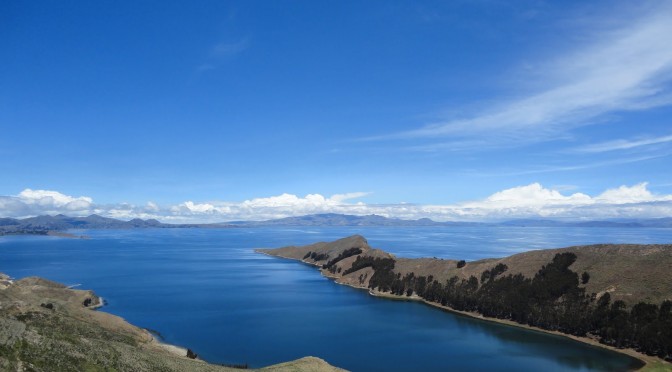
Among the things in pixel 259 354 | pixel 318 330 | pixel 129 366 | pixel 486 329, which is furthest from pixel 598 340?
pixel 129 366

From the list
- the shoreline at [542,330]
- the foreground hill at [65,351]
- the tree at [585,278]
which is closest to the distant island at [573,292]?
the tree at [585,278]

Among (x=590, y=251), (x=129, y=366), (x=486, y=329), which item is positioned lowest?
(x=486, y=329)

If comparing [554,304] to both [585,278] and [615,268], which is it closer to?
[585,278]

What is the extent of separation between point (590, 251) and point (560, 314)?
2837cm

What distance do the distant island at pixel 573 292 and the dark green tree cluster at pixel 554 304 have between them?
136 mm

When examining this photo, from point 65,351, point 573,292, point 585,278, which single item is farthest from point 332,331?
point 585,278

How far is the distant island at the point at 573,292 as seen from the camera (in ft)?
267

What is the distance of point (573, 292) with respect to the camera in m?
101

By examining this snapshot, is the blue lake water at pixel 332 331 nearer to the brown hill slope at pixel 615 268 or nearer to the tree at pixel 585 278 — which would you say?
the brown hill slope at pixel 615 268

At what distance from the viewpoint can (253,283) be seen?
161875 mm

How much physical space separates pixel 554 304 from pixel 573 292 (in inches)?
204

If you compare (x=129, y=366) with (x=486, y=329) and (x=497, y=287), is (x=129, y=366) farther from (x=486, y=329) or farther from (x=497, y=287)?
(x=497, y=287)

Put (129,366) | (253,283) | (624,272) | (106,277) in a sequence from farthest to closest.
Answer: (106,277) → (253,283) → (624,272) → (129,366)

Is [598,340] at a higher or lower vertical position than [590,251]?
lower
